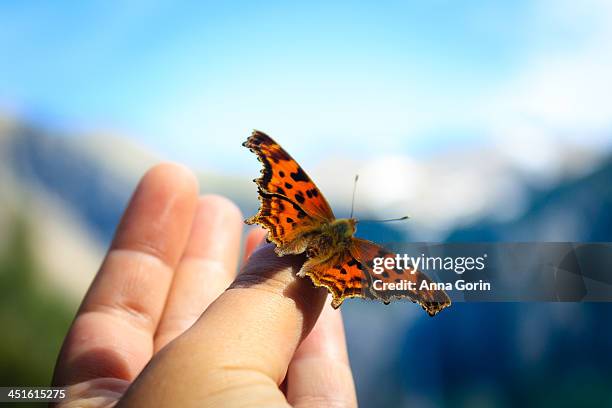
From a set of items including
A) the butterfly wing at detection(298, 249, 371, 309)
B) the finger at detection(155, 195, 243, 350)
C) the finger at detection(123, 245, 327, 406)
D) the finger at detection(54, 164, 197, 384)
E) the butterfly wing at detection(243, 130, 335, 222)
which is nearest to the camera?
the finger at detection(123, 245, 327, 406)

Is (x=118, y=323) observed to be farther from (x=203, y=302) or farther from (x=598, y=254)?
(x=598, y=254)

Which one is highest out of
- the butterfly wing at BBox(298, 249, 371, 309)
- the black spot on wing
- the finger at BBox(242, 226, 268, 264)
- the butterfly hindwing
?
the black spot on wing

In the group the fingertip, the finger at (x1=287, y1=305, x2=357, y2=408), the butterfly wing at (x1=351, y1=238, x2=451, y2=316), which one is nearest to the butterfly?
the butterfly wing at (x1=351, y1=238, x2=451, y2=316)

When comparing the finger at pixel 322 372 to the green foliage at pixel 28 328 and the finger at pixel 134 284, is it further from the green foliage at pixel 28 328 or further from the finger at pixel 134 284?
the green foliage at pixel 28 328

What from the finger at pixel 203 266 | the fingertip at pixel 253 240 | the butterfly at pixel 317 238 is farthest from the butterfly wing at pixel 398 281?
the finger at pixel 203 266

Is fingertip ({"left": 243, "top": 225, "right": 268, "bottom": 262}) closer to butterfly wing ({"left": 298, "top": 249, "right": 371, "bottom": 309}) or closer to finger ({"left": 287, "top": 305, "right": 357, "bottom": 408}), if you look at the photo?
finger ({"left": 287, "top": 305, "right": 357, "bottom": 408})

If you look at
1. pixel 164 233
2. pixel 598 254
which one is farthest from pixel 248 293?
pixel 598 254

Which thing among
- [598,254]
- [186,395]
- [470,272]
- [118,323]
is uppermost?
[598,254]
